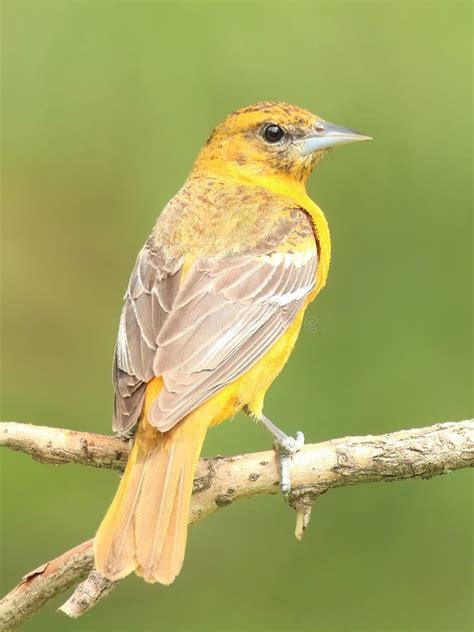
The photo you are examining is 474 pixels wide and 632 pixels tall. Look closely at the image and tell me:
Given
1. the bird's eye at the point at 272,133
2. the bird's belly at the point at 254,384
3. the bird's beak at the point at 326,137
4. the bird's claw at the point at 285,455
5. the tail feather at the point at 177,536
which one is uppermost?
the bird's eye at the point at 272,133

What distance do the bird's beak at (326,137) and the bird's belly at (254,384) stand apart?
1.00 metres

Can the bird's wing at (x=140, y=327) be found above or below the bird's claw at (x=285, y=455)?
above

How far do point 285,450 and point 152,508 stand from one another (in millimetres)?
591

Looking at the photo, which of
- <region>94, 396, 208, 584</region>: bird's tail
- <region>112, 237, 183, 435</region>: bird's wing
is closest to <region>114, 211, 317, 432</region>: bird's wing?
<region>112, 237, 183, 435</region>: bird's wing

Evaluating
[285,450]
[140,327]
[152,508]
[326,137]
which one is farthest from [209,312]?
[326,137]

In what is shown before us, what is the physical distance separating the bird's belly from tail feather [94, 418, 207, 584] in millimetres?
193

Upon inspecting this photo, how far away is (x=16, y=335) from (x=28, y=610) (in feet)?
10.5

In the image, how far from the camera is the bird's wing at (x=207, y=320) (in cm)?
530

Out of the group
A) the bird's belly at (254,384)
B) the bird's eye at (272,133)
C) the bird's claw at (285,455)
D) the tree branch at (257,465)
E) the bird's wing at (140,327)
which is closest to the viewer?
the tree branch at (257,465)

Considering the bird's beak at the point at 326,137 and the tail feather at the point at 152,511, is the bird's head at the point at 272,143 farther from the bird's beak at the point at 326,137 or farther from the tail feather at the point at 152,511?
the tail feather at the point at 152,511

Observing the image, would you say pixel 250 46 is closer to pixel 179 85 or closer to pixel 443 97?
pixel 179 85

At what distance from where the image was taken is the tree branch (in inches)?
199

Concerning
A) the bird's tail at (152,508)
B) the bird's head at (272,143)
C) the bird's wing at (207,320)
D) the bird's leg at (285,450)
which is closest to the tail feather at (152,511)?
the bird's tail at (152,508)

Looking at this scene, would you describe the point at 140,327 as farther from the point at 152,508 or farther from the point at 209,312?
the point at 152,508
